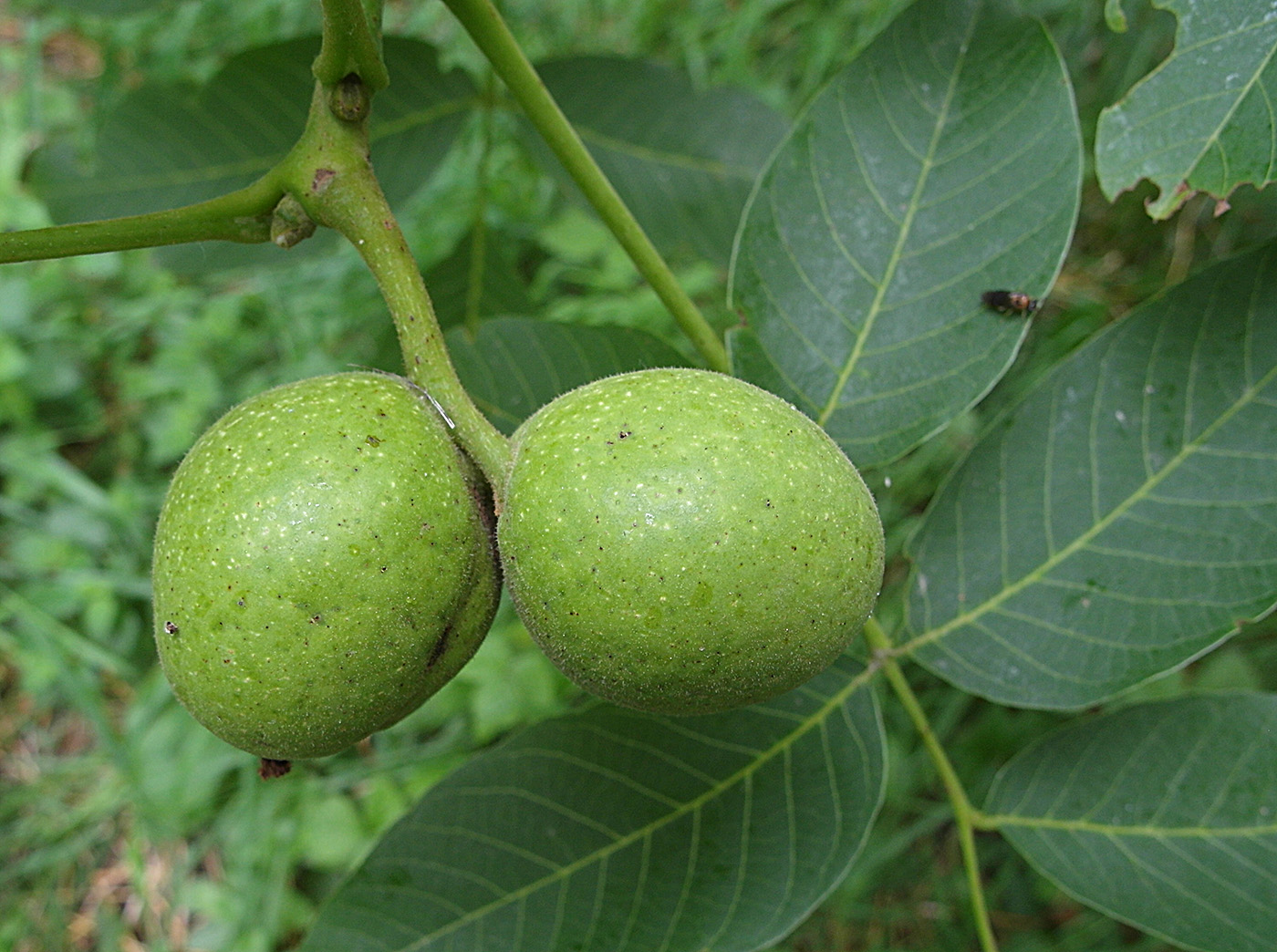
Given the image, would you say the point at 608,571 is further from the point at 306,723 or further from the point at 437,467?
the point at 306,723

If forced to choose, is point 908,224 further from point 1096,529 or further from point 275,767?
point 275,767

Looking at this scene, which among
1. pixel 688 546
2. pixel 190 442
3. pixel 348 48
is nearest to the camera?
pixel 688 546

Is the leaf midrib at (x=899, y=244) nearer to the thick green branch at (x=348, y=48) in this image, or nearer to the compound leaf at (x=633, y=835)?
the compound leaf at (x=633, y=835)

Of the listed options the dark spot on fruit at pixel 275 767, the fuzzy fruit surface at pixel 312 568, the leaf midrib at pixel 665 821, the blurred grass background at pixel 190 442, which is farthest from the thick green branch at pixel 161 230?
the blurred grass background at pixel 190 442

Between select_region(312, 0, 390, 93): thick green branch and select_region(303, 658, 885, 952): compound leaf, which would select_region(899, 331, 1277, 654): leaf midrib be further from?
select_region(312, 0, 390, 93): thick green branch

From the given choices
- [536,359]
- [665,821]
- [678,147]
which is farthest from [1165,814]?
[678,147]

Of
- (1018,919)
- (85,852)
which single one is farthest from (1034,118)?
(85,852)
